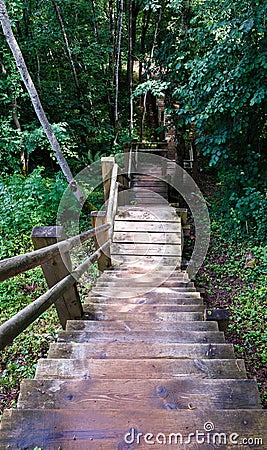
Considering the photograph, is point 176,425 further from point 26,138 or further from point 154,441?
point 26,138

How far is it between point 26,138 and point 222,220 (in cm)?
475

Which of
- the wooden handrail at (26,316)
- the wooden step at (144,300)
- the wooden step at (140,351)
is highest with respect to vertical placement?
the wooden handrail at (26,316)

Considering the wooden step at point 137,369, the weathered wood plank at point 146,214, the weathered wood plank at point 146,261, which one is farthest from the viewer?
the weathered wood plank at point 146,214

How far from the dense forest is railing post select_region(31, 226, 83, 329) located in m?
1.64

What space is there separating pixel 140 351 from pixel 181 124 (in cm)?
520

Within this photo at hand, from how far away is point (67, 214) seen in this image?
6.49 metres

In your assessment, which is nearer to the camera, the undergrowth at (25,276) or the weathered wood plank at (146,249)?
the undergrowth at (25,276)

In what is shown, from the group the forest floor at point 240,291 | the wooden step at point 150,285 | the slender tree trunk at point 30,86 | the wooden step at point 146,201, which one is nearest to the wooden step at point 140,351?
the wooden step at point 150,285

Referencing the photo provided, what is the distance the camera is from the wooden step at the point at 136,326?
83.6 inches

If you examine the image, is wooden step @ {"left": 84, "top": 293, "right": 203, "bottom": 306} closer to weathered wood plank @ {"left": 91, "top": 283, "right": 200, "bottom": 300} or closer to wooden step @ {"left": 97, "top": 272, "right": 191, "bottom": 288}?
weathered wood plank @ {"left": 91, "top": 283, "right": 200, "bottom": 300}

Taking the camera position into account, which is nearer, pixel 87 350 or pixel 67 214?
pixel 87 350

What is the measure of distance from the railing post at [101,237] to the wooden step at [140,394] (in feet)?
7.27

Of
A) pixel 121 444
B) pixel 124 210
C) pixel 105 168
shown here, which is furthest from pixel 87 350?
pixel 124 210

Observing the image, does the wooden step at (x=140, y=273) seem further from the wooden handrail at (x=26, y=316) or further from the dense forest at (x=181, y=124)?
the wooden handrail at (x=26, y=316)
